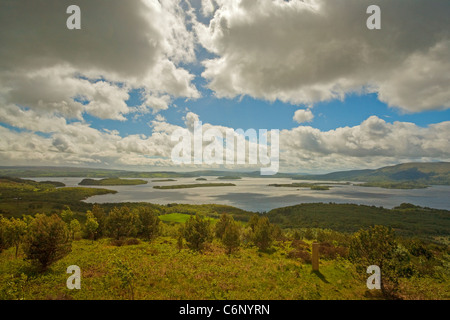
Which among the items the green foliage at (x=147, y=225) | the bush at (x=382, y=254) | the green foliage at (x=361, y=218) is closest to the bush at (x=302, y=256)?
the bush at (x=382, y=254)

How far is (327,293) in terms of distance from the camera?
15734 mm

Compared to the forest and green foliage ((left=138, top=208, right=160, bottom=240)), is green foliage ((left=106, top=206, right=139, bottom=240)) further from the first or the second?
the forest

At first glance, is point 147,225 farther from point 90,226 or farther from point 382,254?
point 382,254

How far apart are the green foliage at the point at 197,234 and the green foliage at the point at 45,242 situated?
1618 cm

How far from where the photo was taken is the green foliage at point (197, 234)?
30.7 m

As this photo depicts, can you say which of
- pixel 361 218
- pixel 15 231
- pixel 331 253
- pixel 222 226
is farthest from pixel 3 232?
pixel 361 218

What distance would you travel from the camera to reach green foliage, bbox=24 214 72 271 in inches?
703

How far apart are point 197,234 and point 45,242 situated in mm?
18469

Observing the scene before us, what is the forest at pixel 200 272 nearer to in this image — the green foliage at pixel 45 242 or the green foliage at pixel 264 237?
the green foliage at pixel 45 242

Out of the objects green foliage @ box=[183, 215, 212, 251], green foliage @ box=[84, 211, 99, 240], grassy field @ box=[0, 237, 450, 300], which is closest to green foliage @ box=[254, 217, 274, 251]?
green foliage @ box=[183, 215, 212, 251]
